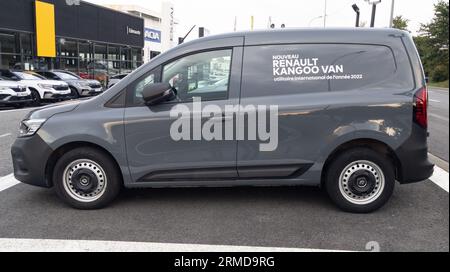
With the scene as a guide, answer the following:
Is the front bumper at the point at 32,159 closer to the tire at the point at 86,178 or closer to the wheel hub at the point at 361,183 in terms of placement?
the tire at the point at 86,178

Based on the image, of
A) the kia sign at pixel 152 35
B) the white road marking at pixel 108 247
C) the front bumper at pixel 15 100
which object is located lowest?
the white road marking at pixel 108 247

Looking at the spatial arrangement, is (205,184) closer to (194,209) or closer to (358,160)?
(194,209)

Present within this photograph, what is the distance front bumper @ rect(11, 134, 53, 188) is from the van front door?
0.95 m

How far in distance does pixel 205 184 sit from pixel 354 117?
1.70 meters

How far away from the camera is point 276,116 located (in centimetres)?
441

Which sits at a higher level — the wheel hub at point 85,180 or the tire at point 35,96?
the tire at point 35,96

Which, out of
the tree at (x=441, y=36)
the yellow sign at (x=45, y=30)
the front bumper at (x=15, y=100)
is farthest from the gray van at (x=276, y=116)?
Answer: the yellow sign at (x=45, y=30)

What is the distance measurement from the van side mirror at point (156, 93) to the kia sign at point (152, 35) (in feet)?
147

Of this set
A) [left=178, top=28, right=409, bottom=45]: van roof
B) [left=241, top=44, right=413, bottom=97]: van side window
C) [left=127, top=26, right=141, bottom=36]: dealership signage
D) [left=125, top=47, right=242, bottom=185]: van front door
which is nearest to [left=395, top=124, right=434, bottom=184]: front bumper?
[left=241, top=44, right=413, bottom=97]: van side window

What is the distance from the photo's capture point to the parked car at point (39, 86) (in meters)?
17.2

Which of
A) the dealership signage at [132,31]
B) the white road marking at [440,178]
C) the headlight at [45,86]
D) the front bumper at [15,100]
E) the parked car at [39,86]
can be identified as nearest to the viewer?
the white road marking at [440,178]

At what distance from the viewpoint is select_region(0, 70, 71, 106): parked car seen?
1717 cm

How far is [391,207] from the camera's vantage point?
475cm
